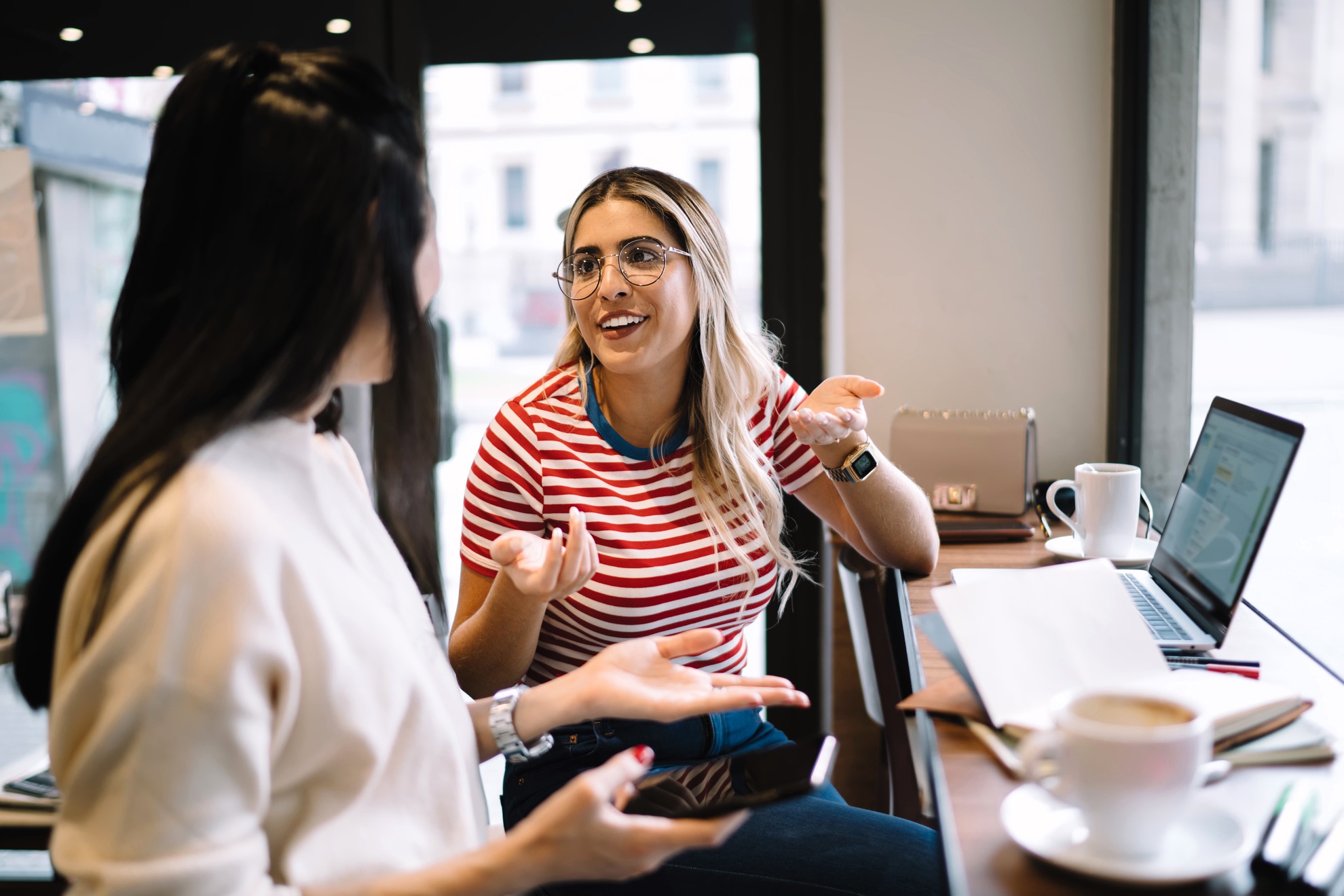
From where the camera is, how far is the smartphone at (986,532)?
6.15 feet

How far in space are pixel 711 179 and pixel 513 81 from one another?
1.90ft

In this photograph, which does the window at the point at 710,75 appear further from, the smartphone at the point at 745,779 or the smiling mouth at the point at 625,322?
the smartphone at the point at 745,779

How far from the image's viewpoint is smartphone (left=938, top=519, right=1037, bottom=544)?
1.87 meters

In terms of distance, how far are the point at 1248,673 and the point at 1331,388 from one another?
0.61 meters

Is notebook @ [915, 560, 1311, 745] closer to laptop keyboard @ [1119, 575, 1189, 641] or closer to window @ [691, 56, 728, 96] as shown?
laptop keyboard @ [1119, 575, 1189, 641]

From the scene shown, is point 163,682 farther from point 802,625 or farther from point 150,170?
point 802,625

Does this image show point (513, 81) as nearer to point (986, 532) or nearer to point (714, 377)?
Result: point (714, 377)

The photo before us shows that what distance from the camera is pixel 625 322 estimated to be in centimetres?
163

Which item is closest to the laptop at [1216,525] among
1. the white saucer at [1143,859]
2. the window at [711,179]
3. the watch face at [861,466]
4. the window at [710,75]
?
the watch face at [861,466]

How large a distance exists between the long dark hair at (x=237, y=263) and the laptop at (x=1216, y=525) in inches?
36.7

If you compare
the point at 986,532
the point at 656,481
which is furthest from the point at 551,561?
the point at 986,532

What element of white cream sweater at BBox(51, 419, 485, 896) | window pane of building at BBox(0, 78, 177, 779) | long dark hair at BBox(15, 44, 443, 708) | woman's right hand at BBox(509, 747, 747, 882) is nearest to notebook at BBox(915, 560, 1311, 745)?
woman's right hand at BBox(509, 747, 747, 882)

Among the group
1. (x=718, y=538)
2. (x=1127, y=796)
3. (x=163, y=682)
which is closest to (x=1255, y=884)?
(x=1127, y=796)

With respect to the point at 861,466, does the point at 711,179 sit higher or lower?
higher
